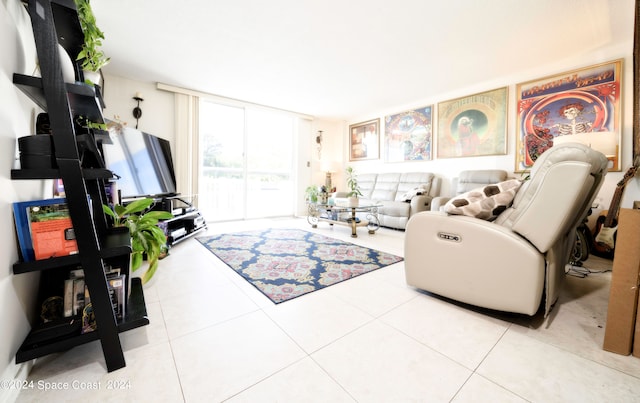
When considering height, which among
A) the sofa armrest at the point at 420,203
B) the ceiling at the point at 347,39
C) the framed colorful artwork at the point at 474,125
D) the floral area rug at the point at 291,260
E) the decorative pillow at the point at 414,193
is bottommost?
the floral area rug at the point at 291,260

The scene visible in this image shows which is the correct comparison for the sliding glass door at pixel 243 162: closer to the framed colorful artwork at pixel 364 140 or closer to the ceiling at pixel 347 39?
the ceiling at pixel 347 39

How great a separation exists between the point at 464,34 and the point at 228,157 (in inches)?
160

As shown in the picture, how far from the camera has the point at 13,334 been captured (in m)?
0.85

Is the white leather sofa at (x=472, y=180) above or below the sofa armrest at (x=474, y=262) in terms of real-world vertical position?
above

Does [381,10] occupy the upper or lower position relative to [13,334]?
upper

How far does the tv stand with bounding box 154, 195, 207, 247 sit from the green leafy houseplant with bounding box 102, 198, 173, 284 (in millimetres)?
1208

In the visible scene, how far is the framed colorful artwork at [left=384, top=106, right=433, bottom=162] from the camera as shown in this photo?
439 cm

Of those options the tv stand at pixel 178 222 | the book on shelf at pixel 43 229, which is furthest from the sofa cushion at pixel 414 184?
the book on shelf at pixel 43 229

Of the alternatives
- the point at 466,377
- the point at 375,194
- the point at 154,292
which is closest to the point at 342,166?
the point at 375,194

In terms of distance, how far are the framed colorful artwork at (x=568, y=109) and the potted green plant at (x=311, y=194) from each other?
3464 mm

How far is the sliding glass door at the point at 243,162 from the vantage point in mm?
4461

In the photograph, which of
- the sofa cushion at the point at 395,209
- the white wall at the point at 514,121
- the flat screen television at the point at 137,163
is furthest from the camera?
the sofa cushion at the point at 395,209

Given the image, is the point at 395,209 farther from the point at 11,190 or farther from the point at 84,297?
the point at 11,190

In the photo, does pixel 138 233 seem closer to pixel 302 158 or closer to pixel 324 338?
pixel 324 338
